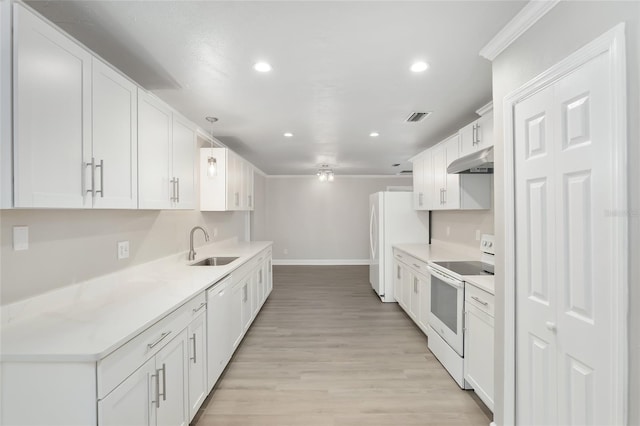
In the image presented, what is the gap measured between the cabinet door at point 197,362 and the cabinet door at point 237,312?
24.4 inches

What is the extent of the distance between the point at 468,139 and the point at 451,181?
555mm

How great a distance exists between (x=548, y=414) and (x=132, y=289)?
8.47ft

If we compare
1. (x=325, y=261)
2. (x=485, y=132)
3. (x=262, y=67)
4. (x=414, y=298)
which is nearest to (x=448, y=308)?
(x=414, y=298)

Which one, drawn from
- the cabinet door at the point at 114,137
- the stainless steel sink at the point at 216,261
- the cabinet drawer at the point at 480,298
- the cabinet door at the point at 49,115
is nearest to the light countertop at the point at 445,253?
the cabinet drawer at the point at 480,298

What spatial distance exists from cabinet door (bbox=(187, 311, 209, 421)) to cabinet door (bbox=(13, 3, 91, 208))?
41.5 inches

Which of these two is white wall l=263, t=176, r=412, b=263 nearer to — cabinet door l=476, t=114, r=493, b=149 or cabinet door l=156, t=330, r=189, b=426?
cabinet door l=476, t=114, r=493, b=149

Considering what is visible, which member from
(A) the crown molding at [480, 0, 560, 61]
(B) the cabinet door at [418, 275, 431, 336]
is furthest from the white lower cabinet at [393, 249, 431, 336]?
(A) the crown molding at [480, 0, 560, 61]

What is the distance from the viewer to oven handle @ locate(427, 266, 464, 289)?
2423 millimetres

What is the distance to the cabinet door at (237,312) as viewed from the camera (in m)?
2.82

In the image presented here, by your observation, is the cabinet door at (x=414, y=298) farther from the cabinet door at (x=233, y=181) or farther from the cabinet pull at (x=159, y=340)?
the cabinet pull at (x=159, y=340)

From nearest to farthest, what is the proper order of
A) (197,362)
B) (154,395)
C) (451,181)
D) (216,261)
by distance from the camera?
(154,395), (197,362), (451,181), (216,261)

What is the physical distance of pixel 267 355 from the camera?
2.95 m

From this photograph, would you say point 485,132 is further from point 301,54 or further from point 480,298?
point 301,54

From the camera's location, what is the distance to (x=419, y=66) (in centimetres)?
201
